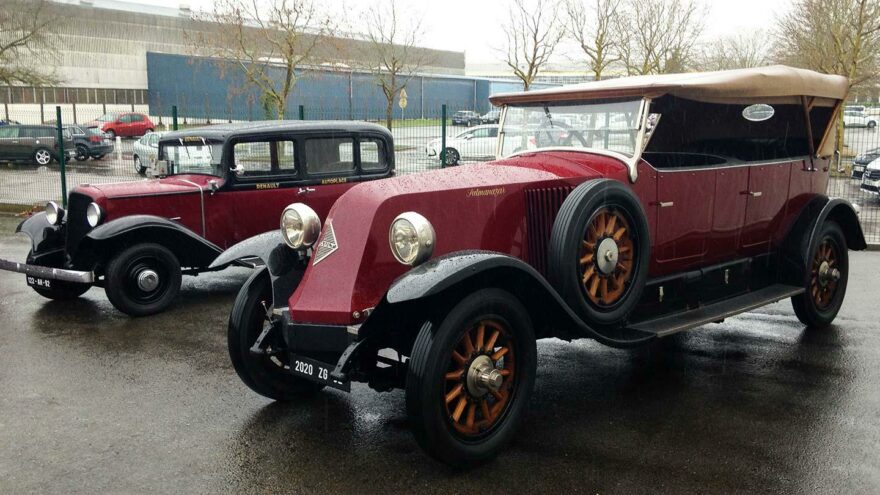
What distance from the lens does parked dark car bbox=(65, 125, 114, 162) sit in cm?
2500

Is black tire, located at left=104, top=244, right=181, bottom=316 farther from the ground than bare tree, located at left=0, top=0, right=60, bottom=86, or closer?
closer

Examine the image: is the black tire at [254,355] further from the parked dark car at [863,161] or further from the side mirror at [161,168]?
the parked dark car at [863,161]

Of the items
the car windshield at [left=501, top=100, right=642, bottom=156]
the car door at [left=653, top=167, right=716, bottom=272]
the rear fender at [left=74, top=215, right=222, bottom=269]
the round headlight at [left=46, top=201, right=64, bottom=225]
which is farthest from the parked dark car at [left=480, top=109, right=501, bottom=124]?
the round headlight at [left=46, top=201, right=64, bottom=225]

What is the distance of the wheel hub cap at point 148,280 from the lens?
7.04 metres

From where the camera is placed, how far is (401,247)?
3.91m

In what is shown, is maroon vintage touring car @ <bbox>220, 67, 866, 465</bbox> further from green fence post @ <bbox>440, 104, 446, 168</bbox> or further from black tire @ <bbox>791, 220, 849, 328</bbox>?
green fence post @ <bbox>440, 104, 446, 168</bbox>

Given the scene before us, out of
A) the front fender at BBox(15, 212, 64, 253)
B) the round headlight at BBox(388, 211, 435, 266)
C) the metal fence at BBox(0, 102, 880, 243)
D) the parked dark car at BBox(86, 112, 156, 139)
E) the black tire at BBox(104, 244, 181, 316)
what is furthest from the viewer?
the parked dark car at BBox(86, 112, 156, 139)

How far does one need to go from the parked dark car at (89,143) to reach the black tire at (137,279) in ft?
65.7

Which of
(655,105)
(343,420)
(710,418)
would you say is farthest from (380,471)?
(655,105)

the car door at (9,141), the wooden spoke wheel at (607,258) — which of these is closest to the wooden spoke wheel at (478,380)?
the wooden spoke wheel at (607,258)

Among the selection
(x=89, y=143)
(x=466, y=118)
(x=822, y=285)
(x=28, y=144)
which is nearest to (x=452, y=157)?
(x=466, y=118)

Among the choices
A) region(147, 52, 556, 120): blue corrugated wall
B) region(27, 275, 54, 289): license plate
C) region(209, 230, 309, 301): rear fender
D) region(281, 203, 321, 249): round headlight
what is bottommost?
region(27, 275, 54, 289): license plate

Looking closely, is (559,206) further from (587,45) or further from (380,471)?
(587,45)

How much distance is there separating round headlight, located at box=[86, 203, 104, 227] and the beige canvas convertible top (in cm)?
396
